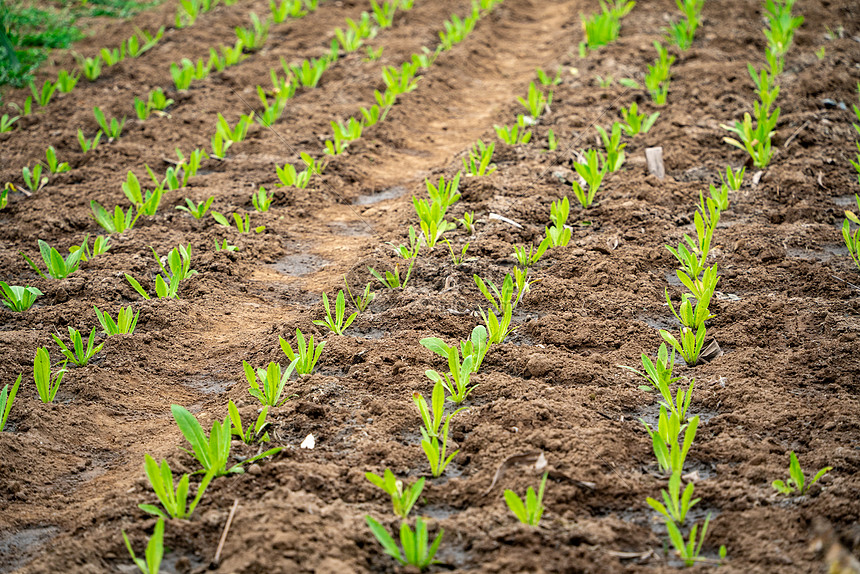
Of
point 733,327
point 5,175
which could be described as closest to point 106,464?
point 733,327

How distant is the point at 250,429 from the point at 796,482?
5.29ft

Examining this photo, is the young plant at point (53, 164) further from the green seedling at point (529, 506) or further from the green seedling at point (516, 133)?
the green seedling at point (529, 506)

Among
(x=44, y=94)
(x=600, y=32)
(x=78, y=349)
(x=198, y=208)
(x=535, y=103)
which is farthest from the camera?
(x=600, y=32)

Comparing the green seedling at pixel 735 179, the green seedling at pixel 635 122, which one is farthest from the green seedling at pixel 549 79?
the green seedling at pixel 735 179

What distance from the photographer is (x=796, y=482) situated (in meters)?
1.83

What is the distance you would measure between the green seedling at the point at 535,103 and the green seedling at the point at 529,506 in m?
3.65

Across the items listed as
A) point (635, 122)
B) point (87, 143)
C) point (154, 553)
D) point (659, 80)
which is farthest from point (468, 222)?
point (87, 143)

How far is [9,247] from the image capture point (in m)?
3.71

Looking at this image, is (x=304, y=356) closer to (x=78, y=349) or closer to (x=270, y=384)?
(x=270, y=384)

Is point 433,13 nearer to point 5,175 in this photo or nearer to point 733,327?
point 5,175

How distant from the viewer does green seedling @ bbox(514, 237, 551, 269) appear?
317 centimetres

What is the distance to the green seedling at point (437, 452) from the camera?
1982 millimetres

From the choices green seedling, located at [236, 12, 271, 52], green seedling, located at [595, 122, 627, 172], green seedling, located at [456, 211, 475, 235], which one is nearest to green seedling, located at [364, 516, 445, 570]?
A: green seedling, located at [456, 211, 475, 235]

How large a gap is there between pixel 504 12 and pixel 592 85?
3.15m
